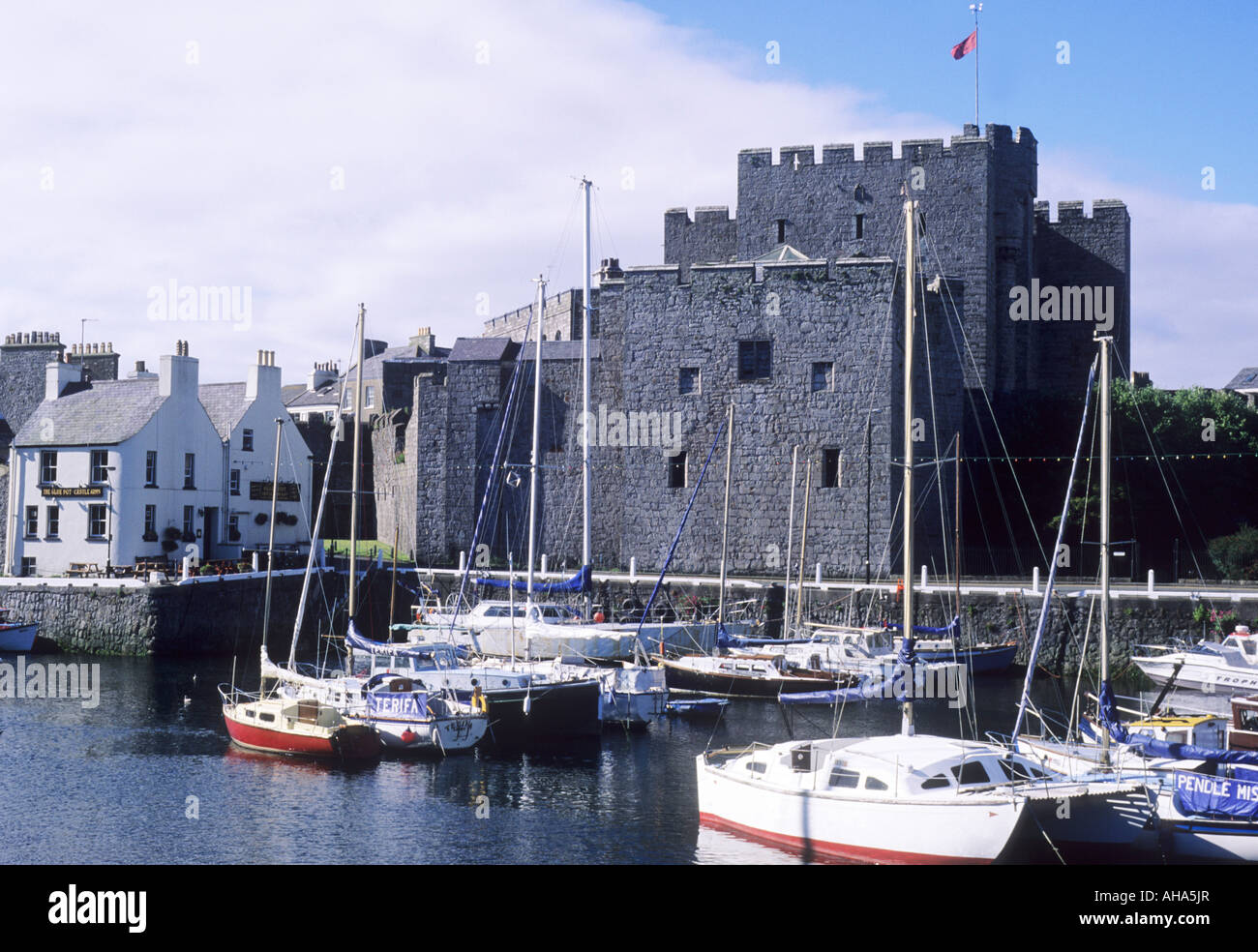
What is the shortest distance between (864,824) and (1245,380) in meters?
66.8

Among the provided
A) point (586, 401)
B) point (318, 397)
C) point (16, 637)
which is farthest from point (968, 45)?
point (318, 397)

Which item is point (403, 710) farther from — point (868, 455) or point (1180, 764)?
point (868, 455)

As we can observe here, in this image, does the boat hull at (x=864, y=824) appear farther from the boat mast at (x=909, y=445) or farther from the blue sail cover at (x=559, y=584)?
the blue sail cover at (x=559, y=584)

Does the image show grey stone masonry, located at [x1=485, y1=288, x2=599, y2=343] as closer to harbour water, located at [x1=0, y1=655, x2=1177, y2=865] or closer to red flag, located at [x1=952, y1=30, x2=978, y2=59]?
red flag, located at [x1=952, y1=30, x2=978, y2=59]

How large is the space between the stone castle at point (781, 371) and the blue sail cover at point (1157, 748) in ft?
59.2

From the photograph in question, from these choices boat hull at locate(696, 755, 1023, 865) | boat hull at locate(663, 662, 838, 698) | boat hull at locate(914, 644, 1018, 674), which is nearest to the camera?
boat hull at locate(696, 755, 1023, 865)

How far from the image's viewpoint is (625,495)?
40.7 meters

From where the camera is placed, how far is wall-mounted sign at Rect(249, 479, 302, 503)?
44.4 metres

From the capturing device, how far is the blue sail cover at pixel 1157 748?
16.7 metres

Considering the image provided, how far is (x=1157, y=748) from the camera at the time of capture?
58.4 ft

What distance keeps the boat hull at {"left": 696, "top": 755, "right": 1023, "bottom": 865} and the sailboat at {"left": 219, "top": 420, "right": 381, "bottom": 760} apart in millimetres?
7290

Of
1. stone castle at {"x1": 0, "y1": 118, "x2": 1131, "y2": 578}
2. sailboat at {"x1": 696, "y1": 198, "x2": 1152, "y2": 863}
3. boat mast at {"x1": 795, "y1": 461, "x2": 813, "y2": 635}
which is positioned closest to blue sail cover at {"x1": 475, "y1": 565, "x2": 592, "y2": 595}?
stone castle at {"x1": 0, "y1": 118, "x2": 1131, "y2": 578}

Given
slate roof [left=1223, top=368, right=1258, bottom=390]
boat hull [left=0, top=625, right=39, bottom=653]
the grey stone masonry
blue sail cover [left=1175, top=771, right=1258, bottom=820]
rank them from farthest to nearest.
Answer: slate roof [left=1223, top=368, right=1258, bottom=390], the grey stone masonry, boat hull [left=0, top=625, right=39, bottom=653], blue sail cover [left=1175, top=771, right=1258, bottom=820]
